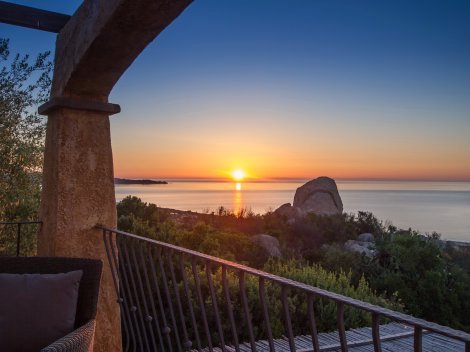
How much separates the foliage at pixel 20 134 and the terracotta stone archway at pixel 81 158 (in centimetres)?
217

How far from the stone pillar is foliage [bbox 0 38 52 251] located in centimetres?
222

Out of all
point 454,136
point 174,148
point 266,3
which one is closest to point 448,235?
point 454,136

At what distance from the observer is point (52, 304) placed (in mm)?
1938

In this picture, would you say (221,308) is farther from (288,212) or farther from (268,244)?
(288,212)

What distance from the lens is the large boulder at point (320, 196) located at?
16.3 m

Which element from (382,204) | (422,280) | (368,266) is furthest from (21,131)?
(382,204)

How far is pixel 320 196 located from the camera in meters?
16.6

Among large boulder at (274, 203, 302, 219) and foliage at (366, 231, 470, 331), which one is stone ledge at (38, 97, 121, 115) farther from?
large boulder at (274, 203, 302, 219)

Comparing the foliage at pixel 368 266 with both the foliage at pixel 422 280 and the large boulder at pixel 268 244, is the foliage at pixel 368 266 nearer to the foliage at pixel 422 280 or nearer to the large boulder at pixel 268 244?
the foliage at pixel 422 280

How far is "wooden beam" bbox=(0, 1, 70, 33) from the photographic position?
290 centimetres

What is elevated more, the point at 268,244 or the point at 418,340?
the point at 418,340

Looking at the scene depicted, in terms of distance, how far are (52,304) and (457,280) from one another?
20.8 feet

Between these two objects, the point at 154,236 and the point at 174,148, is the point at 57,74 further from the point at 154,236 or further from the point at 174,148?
the point at 174,148

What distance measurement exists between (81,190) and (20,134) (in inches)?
107
